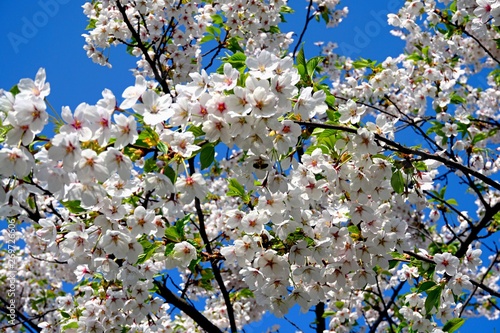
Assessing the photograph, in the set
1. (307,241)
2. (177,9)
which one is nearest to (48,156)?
(307,241)

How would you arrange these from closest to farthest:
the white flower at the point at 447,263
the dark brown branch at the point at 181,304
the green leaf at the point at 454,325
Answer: the white flower at the point at 447,263
the green leaf at the point at 454,325
the dark brown branch at the point at 181,304

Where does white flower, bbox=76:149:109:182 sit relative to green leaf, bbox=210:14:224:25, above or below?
below

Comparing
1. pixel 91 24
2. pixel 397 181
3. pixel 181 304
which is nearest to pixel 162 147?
pixel 397 181

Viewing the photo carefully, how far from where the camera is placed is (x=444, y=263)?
8.84 feet

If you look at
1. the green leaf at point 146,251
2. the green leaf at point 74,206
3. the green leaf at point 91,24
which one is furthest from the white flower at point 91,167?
the green leaf at point 91,24

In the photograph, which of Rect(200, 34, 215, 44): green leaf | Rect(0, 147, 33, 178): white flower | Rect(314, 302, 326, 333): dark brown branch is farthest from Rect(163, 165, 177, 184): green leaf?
Rect(314, 302, 326, 333): dark brown branch

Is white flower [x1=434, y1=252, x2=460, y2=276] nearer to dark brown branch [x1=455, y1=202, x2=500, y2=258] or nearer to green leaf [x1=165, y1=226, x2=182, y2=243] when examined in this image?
dark brown branch [x1=455, y1=202, x2=500, y2=258]

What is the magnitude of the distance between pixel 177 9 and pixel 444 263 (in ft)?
12.1

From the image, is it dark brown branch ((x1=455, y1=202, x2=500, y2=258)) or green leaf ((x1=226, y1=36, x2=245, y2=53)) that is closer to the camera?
dark brown branch ((x1=455, y1=202, x2=500, y2=258))

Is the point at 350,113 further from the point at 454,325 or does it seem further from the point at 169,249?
the point at 454,325

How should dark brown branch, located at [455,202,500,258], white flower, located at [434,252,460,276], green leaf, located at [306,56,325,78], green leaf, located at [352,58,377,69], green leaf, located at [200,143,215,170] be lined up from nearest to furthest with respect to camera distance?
green leaf, located at [200,143,215,170] → green leaf, located at [306,56,325,78] → white flower, located at [434,252,460,276] → dark brown branch, located at [455,202,500,258] → green leaf, located at [352,58,377,69]

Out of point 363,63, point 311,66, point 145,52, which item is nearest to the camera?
point 311,66

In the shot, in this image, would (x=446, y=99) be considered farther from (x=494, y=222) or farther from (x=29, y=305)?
(x=29, y=305)

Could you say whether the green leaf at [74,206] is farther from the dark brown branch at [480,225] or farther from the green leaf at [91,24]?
the green leaf at [91,24]
